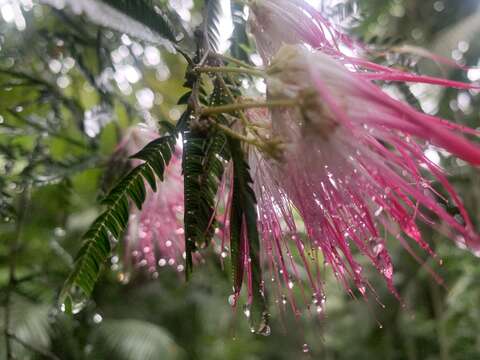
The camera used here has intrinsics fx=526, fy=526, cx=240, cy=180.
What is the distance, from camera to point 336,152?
52 cm

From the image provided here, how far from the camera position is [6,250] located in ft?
5.17

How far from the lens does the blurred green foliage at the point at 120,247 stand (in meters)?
1.12

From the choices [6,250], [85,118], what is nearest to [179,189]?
[85,118]

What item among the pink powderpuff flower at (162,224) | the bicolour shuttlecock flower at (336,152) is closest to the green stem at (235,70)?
the bicolour shuttlecock flower at (336,152)

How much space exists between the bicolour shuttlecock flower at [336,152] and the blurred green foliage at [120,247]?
0.16 m

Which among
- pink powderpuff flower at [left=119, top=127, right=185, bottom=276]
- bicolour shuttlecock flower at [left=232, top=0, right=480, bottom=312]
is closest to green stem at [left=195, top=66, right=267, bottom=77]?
bicolour shuttlecock flower at [left=232, top=0, right=480, bottom=312]

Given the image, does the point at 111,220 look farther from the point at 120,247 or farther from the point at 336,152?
the point at 120,247

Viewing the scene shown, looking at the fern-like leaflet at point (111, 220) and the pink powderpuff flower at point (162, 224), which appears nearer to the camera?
the fern-like leaflet at point (111, 220)

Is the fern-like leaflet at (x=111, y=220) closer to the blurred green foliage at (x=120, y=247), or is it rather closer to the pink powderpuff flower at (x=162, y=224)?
the blurred green foliage at (x=120, y=247)

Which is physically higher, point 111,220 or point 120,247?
point 111,220

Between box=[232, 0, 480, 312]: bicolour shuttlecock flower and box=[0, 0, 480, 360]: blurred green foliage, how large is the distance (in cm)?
16

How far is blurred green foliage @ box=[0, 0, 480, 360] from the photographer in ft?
3.67

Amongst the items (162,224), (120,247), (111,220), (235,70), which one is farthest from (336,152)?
(120,247)

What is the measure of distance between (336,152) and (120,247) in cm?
81
